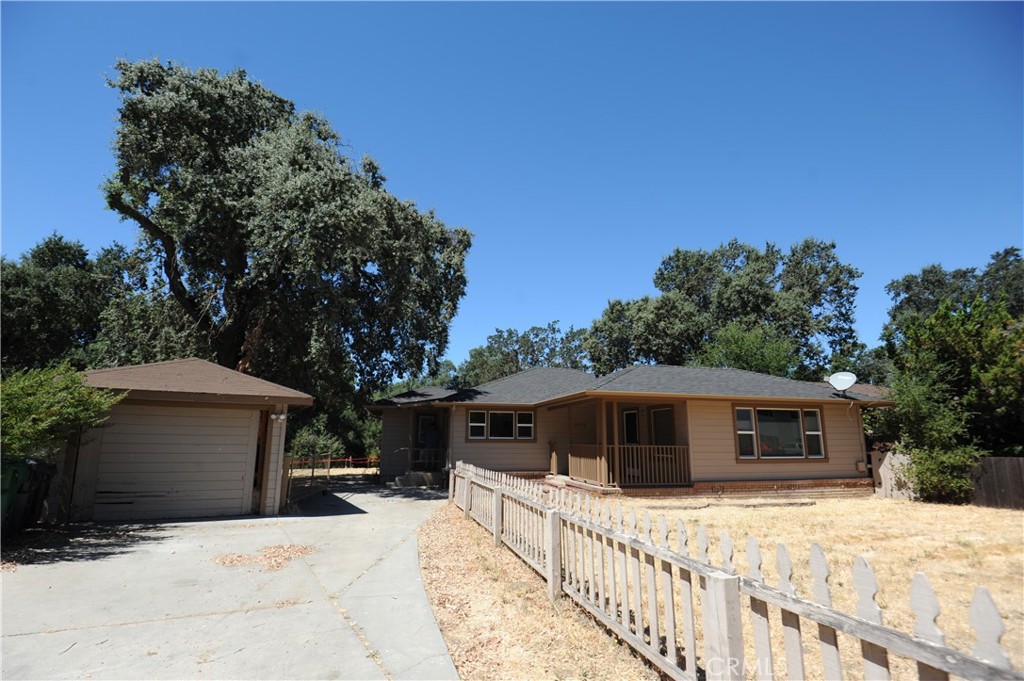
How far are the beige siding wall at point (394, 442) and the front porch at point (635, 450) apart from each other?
5821 millimetres

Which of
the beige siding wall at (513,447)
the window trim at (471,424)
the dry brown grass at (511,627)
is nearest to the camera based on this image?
the dry brown grass at (511,627)

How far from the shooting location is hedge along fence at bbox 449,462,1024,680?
171cm

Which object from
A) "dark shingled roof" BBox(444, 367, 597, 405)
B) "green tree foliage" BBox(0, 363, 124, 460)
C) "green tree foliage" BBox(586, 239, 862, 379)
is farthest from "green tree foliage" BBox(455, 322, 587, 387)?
"green tree foliage" BBox(0, 363, 124, 460)

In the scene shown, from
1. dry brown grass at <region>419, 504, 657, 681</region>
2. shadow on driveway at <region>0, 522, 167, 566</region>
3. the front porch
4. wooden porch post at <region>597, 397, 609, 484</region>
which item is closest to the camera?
dry brown grass at <region>419, 504, 657, 681</region>

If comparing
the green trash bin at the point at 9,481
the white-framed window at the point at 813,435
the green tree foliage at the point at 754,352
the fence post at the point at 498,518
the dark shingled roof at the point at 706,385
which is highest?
the green tree foliage at the point at 754,352

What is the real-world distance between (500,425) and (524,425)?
3.04ft

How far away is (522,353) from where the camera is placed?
59844 mm

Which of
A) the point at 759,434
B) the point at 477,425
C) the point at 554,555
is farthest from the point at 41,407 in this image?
the point at 759,434

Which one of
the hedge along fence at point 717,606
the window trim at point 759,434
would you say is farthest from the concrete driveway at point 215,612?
the window trim at point 759,434

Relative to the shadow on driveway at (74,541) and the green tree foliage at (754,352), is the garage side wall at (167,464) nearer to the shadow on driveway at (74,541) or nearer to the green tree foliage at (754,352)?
the shadow on driveway at (74,541)

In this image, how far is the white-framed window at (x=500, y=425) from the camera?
17.9 m

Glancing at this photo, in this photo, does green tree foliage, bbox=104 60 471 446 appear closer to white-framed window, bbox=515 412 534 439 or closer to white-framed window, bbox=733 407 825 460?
white-framed window, bbox=515 412 534 439

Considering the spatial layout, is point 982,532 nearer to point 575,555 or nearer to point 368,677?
point 575,555

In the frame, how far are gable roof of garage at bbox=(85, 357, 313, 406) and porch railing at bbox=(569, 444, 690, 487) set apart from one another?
8018mm
